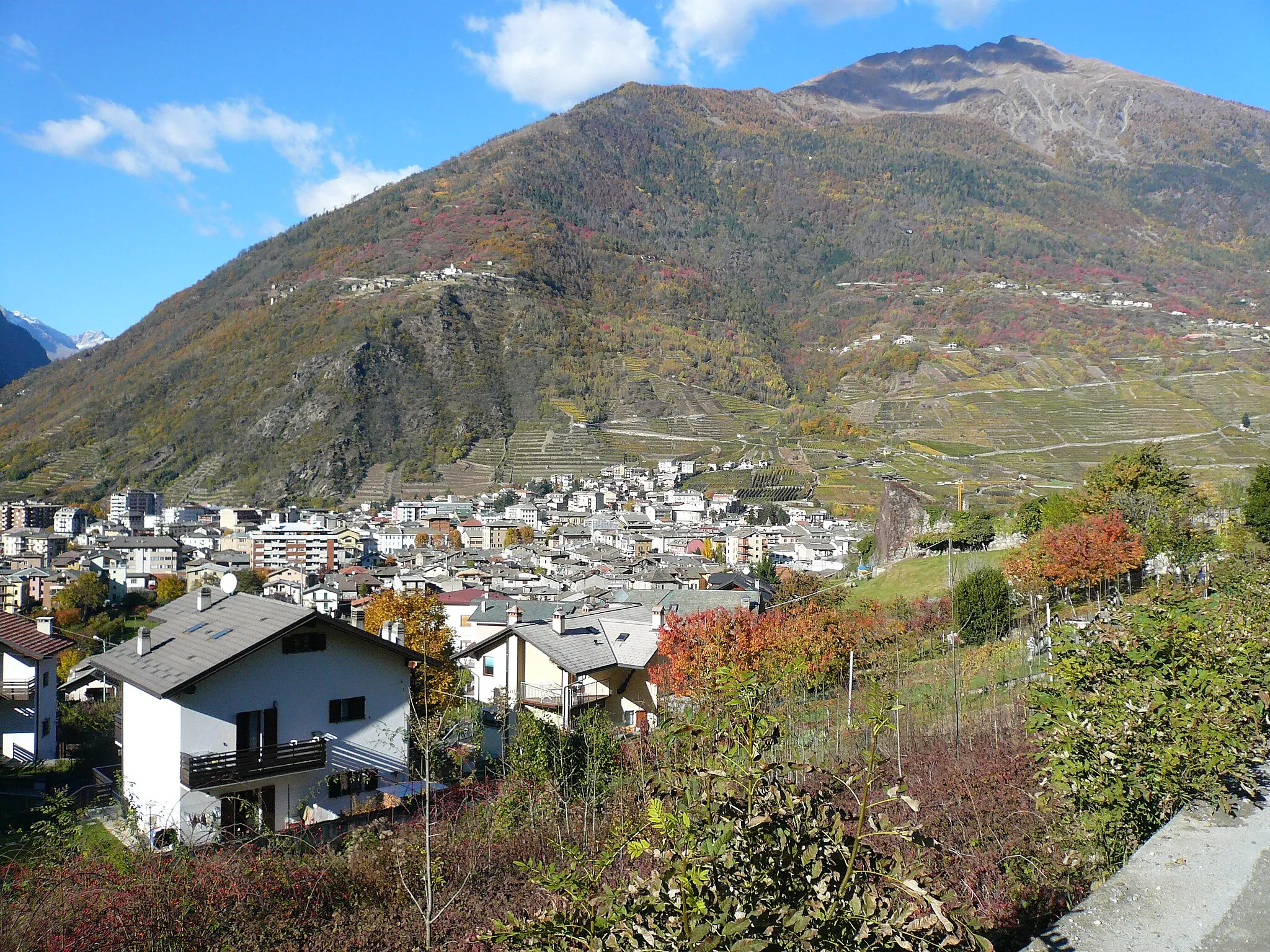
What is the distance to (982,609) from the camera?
17547 millimetres

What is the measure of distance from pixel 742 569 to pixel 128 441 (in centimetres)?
10433

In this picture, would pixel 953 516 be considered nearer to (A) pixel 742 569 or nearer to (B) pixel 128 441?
(A) pixel 742 569

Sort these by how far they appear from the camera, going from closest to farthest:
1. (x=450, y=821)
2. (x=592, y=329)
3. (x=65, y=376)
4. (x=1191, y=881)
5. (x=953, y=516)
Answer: (x=1191, y=881) → (x=450, y=821) → (x=953, y=516) → (x=592, y=329) → (x=65, y=376)

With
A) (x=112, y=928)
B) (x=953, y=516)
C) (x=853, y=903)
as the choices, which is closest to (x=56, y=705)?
(x=112, y=928)

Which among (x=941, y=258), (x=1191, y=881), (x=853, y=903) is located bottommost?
(x=1191, y=881)

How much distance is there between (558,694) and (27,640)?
34.6 ft

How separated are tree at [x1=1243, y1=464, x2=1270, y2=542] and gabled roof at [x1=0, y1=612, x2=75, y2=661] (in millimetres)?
25061

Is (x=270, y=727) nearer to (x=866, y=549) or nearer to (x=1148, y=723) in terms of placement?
(x=1148, y=723)

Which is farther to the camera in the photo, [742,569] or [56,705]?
[742,569]

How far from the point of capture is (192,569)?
62.6m

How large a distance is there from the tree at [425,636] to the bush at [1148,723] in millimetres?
11104

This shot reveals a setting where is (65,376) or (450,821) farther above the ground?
(65,376)

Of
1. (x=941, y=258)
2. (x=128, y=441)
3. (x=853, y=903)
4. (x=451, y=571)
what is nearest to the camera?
(x=853, y=903)

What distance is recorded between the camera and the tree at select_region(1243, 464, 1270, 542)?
1923 centimetres
